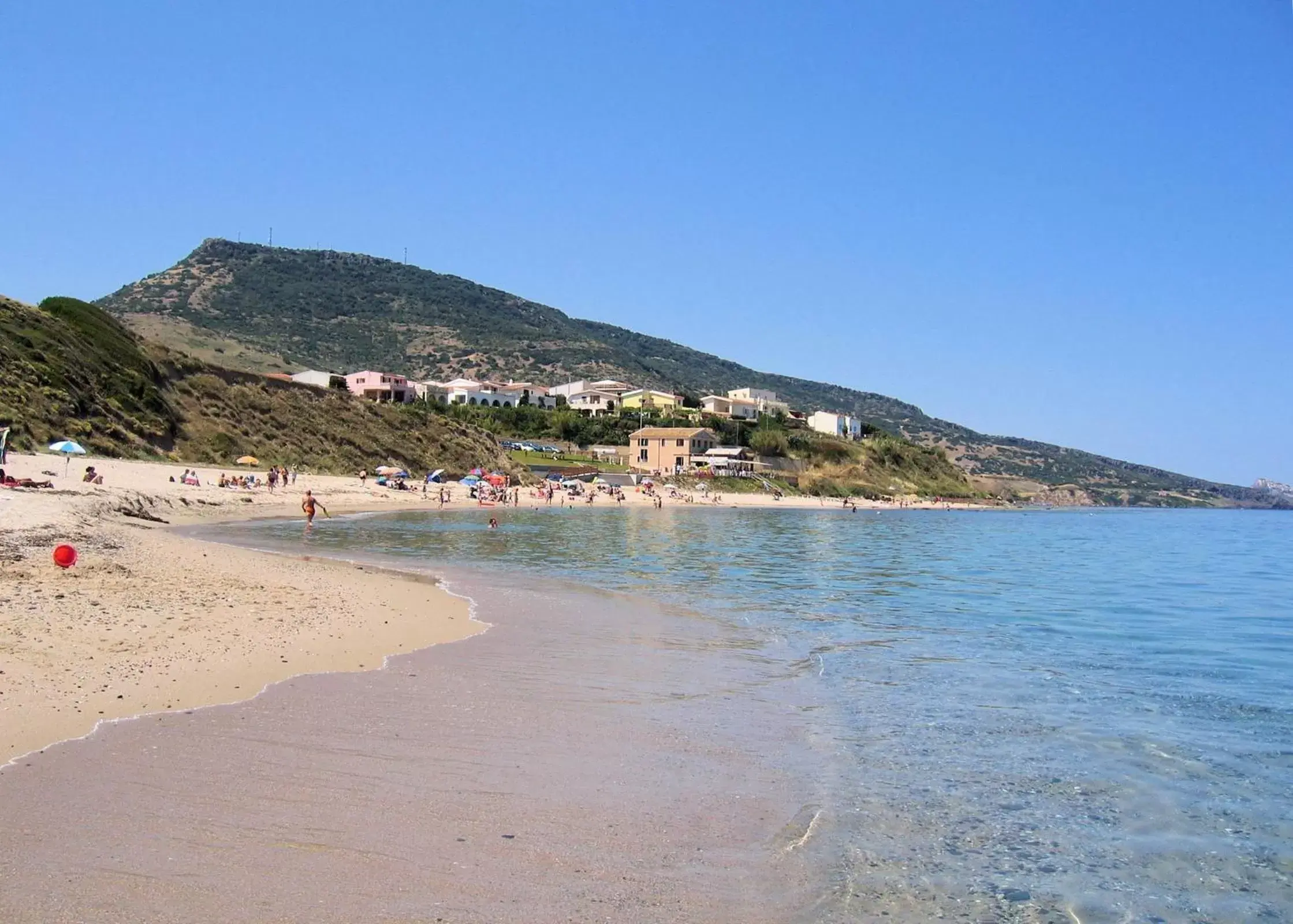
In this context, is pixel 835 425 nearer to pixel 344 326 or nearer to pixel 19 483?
pixel 344 326

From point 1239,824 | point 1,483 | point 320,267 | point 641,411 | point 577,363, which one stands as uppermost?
point 320,267

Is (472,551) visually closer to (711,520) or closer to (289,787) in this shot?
(289,787)

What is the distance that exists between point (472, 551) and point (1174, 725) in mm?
19897

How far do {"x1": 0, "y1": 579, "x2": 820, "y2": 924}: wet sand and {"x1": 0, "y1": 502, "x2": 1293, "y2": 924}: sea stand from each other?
0.08 feet

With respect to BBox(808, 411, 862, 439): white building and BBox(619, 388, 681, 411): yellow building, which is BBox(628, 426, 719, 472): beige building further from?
BBox(808, 411, 862, 439): white building

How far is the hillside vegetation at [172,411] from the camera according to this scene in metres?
41.0

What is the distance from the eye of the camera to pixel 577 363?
17562 centimetres

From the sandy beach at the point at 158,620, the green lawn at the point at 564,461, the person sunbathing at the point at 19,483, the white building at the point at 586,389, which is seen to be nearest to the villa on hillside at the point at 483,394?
the white building at the point at 586,389

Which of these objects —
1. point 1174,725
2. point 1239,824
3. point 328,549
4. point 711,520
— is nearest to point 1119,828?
point 1239,824

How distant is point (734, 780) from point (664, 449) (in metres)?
92.5

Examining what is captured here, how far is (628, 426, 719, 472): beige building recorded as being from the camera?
98.1 m

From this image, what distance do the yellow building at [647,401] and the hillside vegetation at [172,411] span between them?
190ft

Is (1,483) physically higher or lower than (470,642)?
higher

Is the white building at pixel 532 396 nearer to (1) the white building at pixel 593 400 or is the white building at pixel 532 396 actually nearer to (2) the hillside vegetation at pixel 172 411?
(1) the white building at pixel 593 400
